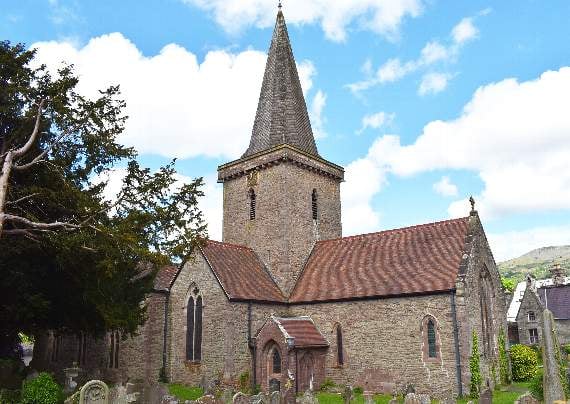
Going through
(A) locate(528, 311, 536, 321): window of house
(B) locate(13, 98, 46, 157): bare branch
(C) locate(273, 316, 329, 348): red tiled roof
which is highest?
(B) locate(13, 98, 46, 157): bare branch

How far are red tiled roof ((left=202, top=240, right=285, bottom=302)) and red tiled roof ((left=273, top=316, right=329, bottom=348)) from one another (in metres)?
1.62

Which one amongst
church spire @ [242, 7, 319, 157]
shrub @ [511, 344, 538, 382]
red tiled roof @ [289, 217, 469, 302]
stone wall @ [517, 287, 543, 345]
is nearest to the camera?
red tiled roof @ [289, 217, 469, 302]

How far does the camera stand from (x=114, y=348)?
2983 cm

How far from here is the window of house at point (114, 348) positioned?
29467 mm

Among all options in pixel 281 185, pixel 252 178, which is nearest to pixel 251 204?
pixel 252 178

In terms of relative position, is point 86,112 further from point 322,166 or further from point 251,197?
point 322,166

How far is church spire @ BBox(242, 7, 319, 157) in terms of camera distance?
31.0m

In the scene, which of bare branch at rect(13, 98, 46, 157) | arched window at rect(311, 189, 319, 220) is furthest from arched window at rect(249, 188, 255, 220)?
bare branch at rect(13, 98, 46, 157)

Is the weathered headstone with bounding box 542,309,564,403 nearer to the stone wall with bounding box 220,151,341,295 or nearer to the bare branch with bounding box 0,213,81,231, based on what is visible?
the bare branch with bounding box 0,213,81,231

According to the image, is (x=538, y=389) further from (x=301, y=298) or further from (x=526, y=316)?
(x=526, y=316)

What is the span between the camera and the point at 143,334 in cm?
2772

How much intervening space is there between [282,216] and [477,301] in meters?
11.2

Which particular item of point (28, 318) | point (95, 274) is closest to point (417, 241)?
point (95, 274)

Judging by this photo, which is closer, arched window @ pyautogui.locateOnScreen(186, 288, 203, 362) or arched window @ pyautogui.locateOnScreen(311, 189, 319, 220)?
arched window @ pyautogui.locateOnScreen(186, 288, 203, 362)
